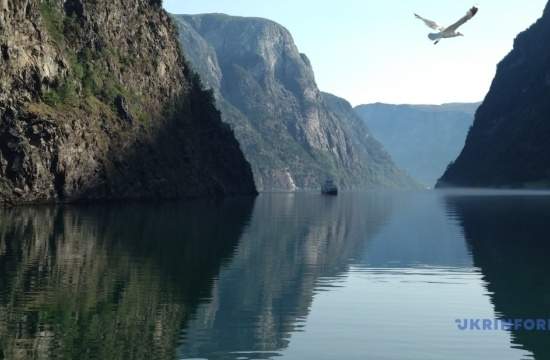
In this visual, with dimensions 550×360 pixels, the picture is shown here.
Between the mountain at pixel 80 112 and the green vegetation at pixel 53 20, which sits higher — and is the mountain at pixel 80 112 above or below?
below

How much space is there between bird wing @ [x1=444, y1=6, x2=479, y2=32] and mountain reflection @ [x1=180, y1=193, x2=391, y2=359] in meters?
14.5

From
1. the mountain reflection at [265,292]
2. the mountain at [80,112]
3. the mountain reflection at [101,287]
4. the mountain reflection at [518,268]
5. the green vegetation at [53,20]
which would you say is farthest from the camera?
the green vegetation at [53,20]

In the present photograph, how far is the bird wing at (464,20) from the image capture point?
34.5 m

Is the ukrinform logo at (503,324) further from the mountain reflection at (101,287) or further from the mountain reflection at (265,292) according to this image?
the mountain reflection at (101,287)

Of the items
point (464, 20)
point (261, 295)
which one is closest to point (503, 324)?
point (261, 295)

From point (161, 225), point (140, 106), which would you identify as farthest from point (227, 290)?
point (140, 106)

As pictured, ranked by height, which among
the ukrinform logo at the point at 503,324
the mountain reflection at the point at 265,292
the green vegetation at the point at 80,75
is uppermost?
the green vegetation at the point at 80,75

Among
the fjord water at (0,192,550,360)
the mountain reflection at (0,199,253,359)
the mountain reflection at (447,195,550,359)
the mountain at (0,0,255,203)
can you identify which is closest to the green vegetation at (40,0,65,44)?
the mountain at (0,0,255,203)

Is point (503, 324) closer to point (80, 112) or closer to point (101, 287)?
point (101, 287)

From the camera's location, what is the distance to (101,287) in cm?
4216

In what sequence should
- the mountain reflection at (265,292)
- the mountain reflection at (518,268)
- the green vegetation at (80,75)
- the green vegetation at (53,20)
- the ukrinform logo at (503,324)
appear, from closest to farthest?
the mountain reflection at (265,292)
the ukrinform logo at (503,324)
the mountain reflection at (518,268)
the green vegetation at (80,75)
the green vegetation at (53,20)

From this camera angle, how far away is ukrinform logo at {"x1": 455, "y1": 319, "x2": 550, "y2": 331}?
34.4 m

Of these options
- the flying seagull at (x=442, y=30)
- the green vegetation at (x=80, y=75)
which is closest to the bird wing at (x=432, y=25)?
the flying seagull at (x=442, y=30)

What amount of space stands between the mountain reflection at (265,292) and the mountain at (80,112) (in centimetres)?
6505
